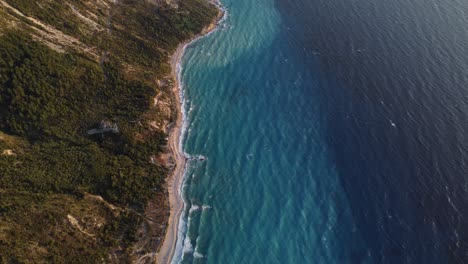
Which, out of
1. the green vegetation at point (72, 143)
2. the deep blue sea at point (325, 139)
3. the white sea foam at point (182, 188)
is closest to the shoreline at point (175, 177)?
the white sea foam at point (182, 188)

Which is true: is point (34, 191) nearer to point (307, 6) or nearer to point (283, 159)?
point (283, 159)

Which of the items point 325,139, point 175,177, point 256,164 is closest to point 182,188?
point 175,177

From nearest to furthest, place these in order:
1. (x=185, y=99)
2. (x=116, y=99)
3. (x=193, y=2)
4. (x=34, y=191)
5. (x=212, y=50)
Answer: (x=34, y=191)
(x=116, y=99)
(x=185, y=99)
(x=212, y=50)
(x=193, y=2)

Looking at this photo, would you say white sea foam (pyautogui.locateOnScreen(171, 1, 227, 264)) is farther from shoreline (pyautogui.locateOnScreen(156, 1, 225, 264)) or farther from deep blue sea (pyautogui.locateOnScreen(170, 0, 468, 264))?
deep blue sea (pyautogui.locateOnScreen(170, 0, 468, 264))

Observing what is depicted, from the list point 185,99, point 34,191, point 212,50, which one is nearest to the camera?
point 34,191

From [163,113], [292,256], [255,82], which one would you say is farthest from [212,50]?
[292,256]

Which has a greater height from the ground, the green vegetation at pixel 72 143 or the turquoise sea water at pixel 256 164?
the turquoise sea water at pixel 256 164

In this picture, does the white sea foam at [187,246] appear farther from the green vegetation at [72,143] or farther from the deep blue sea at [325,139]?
the green vegetation at [72,143]
